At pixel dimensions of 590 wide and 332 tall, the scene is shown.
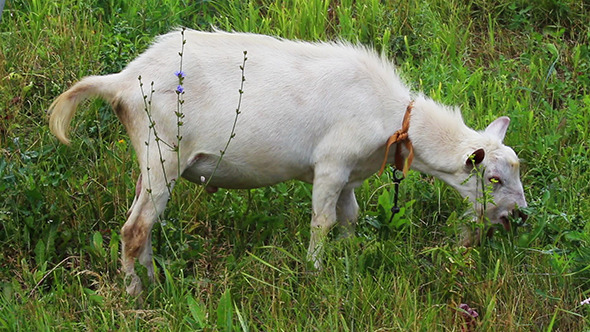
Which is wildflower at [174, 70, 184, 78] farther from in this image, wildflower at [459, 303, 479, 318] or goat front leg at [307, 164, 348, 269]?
wildflower at [459, 303, 479, 318]

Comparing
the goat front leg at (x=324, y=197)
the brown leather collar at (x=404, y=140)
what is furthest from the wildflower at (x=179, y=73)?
the brown leather collar at (x=404, y=140)

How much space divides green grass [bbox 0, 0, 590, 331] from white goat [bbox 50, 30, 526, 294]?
24cm

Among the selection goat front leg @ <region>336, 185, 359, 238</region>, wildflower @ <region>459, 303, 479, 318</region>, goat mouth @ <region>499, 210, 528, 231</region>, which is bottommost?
goat front leg @ <region>336, 185, 359, 238</region>

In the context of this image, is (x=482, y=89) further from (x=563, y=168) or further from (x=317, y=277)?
(x=317, y=277)

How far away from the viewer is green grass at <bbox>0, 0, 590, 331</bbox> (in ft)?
15.8

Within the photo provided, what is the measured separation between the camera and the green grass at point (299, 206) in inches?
189

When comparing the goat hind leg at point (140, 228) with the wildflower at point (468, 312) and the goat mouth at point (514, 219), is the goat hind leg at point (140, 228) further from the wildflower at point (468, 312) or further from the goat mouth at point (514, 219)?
the goat mouth at point (514, 219)

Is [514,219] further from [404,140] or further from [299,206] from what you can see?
[299,206]

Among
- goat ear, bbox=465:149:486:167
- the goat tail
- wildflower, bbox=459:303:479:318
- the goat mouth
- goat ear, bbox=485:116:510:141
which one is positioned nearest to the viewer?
wildflower, bbox=459:303:479:318

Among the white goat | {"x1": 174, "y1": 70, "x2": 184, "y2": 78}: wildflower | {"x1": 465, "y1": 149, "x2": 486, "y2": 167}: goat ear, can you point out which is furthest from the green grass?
{"x1": 174, "y1": 70, "x2": 184, "y2": 78}: wildflower

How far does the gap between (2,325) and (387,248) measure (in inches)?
79.8

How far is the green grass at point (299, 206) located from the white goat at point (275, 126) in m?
0.24

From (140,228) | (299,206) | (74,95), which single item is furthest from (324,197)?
(74,95)

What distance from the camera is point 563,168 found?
6.61m
